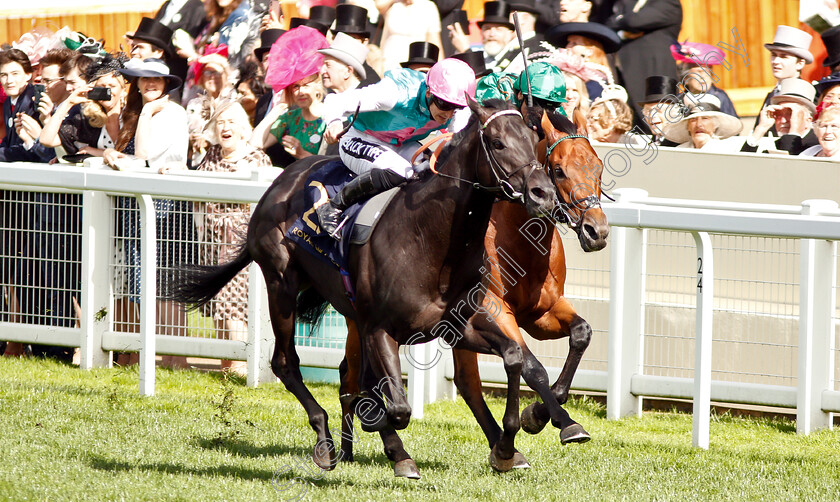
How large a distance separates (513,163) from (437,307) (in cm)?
66

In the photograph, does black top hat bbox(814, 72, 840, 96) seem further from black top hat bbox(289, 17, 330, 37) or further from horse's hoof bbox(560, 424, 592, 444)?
black top hat bbox(289, 17, 330, 37)

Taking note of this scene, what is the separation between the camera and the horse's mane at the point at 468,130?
4133 mm

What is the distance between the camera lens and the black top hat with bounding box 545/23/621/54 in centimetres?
750

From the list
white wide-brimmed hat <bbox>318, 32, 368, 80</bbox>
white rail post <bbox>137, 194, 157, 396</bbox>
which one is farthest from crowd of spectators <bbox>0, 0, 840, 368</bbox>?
white rail post <bbox>137, 194, 157, 396</bbox>

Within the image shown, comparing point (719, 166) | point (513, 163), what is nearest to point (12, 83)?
point (719, 166)

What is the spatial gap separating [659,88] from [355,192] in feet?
10.2

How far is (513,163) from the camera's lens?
13.1ft

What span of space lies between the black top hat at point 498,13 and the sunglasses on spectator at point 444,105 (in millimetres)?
3438

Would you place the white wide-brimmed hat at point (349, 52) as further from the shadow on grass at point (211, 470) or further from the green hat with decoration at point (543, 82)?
the shadow on grass at point (211, 470)

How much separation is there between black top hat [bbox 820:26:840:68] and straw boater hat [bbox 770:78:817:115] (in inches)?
7.5

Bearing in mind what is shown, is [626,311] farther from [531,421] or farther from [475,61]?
[475,61]

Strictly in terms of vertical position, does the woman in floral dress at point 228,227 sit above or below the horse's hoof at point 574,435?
above

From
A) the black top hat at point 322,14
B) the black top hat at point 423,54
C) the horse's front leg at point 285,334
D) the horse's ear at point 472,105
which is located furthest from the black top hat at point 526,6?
the horse's ear at point 472,105

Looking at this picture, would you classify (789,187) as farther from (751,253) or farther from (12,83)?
(12,83)
